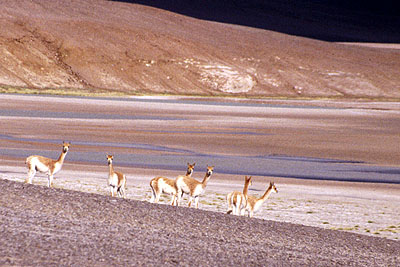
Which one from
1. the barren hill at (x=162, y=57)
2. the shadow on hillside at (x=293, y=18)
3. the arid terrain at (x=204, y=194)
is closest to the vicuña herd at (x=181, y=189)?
the arid terrain at (x=204, y=194)

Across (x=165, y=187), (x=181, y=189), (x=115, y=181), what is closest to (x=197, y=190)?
(x=181, y=189)

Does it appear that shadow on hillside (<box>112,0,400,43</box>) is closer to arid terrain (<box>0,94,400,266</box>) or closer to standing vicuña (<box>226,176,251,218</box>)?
arid terrain (<box>0,94,400,266</box>)

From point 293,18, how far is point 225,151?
157 metres

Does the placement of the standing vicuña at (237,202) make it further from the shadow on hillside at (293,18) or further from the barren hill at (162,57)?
the shadow on hillside at (293,18)

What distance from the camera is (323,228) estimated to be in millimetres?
12484

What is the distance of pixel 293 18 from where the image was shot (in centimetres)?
18188

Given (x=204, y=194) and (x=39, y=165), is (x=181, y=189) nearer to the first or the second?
(x=204, y=194)

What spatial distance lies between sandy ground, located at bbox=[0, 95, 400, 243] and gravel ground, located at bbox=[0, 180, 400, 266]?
6.11 ft

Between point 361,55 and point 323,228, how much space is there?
427 ft

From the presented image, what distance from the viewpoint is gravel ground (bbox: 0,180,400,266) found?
845 centimetres

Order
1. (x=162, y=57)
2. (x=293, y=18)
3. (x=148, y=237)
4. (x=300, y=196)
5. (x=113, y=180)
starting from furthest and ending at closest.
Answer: (x=293, y=18) → (x=162, y=57) → (x=300, y=196) → (x=113, y=180) → (x=148, y=237)

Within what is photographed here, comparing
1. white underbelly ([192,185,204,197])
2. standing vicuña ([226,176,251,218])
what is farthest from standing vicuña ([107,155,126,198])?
standing vicuña ([226,176,251,218])

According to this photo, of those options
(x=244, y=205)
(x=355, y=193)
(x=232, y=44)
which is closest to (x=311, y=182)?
(x=355, y=193)

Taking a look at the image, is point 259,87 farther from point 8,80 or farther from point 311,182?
point 311,182
